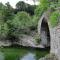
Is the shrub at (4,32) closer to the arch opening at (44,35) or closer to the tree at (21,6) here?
the arch opening at (44,35)

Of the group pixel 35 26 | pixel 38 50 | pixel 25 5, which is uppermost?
pixel 25 5

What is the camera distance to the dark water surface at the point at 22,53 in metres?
15.3

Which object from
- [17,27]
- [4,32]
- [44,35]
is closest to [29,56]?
[44,35]

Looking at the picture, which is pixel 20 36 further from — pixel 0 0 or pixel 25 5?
pixel 0 0

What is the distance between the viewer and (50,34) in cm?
1402

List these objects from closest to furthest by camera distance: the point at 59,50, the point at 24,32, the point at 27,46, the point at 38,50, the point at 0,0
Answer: the point at 59,50 < the point at 38,50 < the point at 27,46 < the point at 24,32 < the point at 0,0

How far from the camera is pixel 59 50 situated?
12.2 m

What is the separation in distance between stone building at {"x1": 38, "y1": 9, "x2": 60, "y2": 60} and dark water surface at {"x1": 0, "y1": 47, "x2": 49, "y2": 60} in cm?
93

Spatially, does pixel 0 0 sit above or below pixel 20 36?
above

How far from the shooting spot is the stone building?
12.5 m

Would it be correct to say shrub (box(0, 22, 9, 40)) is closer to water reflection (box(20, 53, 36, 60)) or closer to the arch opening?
the arch opening

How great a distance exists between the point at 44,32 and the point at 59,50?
6.50 metres

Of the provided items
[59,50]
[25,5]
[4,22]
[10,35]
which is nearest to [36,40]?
[10,35]

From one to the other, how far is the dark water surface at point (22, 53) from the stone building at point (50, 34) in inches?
36.5
